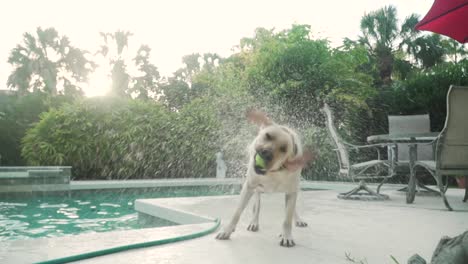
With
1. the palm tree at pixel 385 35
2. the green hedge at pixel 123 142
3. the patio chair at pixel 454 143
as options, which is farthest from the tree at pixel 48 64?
the patio chair at pixel 454 143

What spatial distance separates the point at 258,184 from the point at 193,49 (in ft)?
90.7

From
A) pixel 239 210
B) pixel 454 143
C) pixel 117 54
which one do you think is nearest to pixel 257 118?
pixel 239 210

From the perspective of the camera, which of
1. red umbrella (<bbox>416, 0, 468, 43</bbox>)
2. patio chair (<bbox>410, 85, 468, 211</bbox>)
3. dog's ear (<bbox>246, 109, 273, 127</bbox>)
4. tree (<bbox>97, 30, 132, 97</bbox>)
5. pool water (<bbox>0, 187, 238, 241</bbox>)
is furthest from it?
tree (<bbox>97, 30, 132, 97</bbox>)

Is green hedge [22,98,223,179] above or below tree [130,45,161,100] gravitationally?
below

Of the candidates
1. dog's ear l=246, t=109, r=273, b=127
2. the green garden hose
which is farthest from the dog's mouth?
the green garden hose

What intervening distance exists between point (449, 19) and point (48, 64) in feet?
94.6

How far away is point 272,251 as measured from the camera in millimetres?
2791

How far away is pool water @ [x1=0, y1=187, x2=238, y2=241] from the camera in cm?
503

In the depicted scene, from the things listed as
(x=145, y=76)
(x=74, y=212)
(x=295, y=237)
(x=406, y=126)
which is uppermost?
(x=145, y=76)

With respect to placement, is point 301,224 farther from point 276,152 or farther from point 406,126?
point 406,126

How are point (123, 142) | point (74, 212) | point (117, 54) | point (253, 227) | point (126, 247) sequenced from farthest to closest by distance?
point (117, 54) → point (123, 142) → point (74, 212) → point (253, 227) → point (126, 247)

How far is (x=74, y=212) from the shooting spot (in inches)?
259

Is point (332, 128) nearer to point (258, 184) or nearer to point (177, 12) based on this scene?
point (258, 184)

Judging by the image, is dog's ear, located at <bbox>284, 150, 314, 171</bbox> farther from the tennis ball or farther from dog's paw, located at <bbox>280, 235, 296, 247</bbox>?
Answer: dog's paw, located at <bbox>280, 235, 296, 247</bbox>
